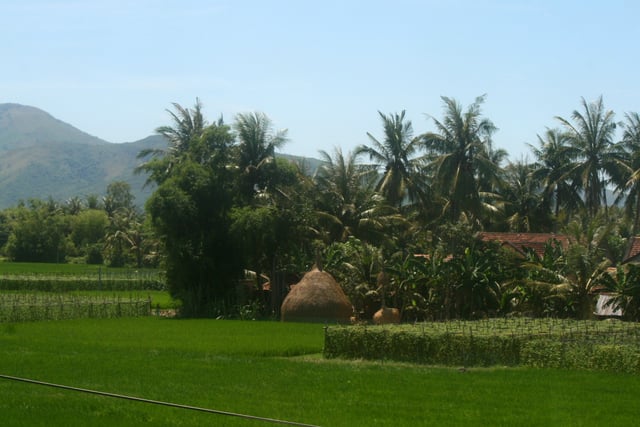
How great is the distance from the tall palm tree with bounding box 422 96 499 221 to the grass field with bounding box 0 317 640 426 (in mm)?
21702

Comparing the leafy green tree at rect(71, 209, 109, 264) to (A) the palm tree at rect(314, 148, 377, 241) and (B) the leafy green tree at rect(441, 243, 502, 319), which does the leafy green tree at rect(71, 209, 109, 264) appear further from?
(B) the leafy green tree at rect(441, 243, 502, 319)

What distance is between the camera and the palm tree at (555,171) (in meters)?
50.6

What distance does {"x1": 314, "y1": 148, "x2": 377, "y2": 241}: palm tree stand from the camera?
44.1m

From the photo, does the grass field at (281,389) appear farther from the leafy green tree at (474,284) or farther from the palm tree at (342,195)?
the palm tree at (342,195)

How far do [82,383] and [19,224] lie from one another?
7329cm

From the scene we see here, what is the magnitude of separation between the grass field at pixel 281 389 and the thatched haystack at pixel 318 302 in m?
9.33

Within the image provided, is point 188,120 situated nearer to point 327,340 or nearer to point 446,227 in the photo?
point 446,227

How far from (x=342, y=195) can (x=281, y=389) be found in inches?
1125

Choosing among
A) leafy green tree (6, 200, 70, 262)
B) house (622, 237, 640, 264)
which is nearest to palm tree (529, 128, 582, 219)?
house (622, 237, 640, 264)

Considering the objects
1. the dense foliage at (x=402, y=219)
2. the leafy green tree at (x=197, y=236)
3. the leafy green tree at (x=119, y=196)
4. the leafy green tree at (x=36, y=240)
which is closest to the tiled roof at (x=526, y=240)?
the dense foliage at (x=402, y=219)

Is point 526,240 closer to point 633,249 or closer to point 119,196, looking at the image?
point 633,249

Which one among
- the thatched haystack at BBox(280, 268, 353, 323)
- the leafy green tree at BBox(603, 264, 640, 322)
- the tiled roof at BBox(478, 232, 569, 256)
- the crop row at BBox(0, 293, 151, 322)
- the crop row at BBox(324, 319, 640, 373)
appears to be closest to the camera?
the crop row at BBox(324, 319, 640, 373)

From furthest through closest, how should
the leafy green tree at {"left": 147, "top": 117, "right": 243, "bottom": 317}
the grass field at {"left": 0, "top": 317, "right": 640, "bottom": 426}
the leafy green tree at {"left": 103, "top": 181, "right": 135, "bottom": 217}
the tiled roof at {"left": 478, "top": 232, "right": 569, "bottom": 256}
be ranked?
1. the leafy green tree at {"left": 103, "top": 181, "right": 135, "bottom": 217}
2. the tiled roof at {"left": 478, "top": 232, "right": 569, "bottom": 256}
3. the leafy green tree at {"left": 147, "top": 117, "right": 243, "bottom": 317}
4. the grass field at {"left": 0, "top": 317, "right": 640, "bottom": 426}

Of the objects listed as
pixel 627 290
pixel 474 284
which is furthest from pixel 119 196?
pixel 627 290
